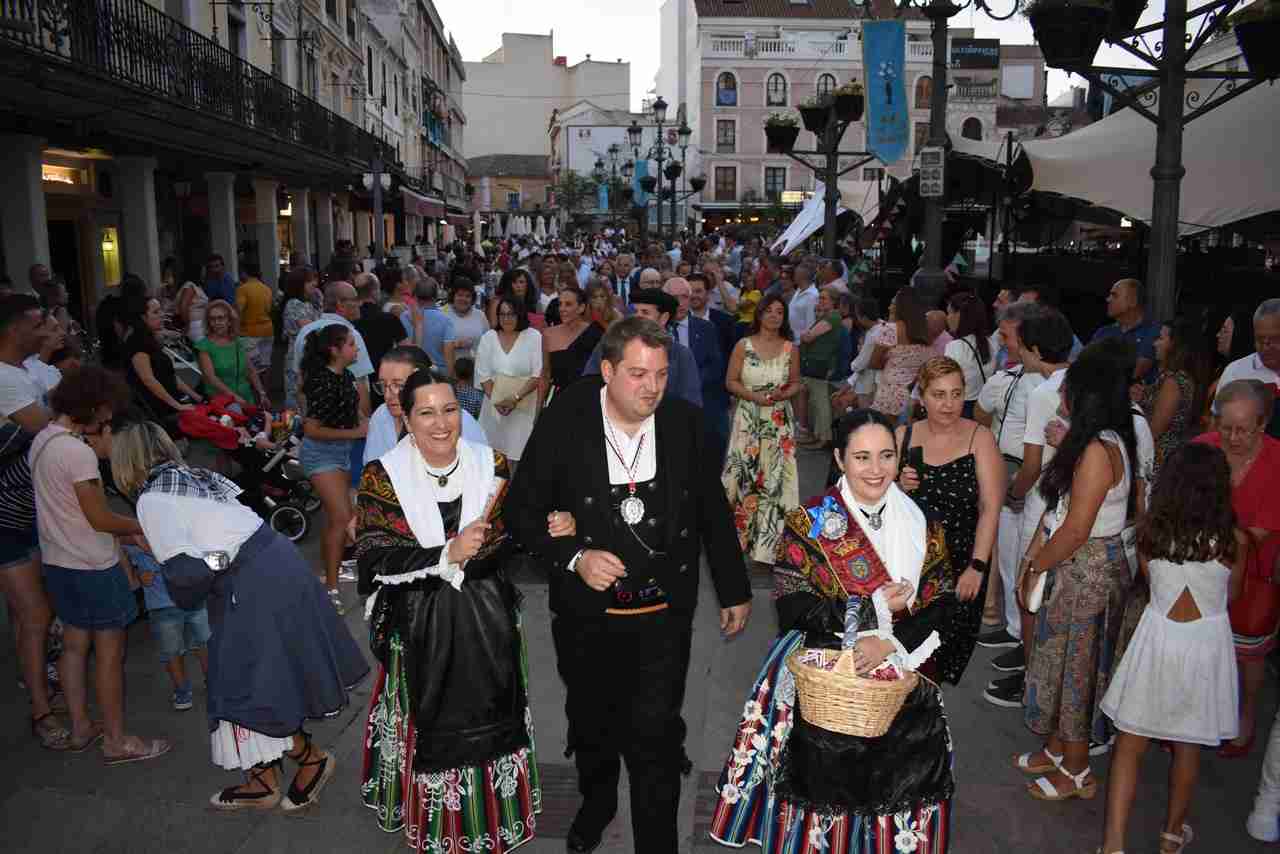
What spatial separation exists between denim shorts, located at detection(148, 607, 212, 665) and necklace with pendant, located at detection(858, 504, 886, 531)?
10.7 feet

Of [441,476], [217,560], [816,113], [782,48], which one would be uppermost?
[782,48]

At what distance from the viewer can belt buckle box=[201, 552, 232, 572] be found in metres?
3.99

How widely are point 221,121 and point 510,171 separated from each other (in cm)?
8853

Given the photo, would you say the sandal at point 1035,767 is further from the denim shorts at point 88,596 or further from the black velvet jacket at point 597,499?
the denim shorts at point 88,596

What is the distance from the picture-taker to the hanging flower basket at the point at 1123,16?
23.6 ft

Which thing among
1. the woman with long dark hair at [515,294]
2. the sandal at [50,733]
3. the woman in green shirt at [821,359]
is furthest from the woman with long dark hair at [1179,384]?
the sandal at [50,733]

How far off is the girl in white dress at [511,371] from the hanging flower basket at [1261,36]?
5.20m

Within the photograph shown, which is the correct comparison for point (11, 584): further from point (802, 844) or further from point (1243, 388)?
point (1243, 388)

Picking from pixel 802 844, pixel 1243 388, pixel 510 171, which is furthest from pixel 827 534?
pixel 510 171

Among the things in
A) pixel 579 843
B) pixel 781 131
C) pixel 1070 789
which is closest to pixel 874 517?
pixel 579 843

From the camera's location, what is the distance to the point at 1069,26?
6617 millimetres

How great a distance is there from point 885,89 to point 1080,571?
9335mm

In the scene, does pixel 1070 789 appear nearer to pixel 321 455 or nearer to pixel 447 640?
pixel 447 640

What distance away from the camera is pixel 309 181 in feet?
73.4
